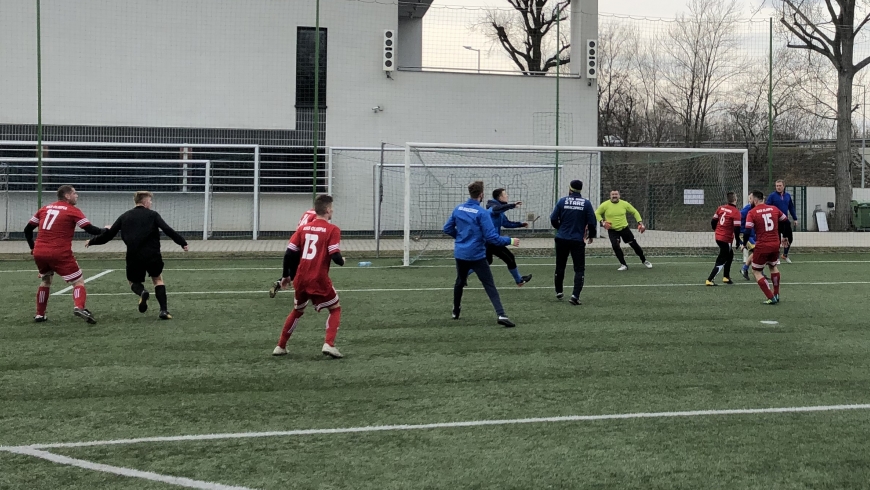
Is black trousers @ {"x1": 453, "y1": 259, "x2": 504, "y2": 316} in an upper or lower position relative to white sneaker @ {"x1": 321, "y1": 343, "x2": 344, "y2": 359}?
upper

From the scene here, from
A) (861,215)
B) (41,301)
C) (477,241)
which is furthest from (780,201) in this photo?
(861,215)

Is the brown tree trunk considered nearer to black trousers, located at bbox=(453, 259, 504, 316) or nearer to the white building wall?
the white building wall

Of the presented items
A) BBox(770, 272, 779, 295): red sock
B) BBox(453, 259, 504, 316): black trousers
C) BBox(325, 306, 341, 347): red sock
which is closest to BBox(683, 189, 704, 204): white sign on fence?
BBox(770, 272, 779, 295): red sock

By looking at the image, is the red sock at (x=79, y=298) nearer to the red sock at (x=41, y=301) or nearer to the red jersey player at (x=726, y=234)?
the red sock at (x=41, y=301)

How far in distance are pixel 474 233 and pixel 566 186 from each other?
14.2 meters

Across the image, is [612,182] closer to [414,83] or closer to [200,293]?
[414,83]

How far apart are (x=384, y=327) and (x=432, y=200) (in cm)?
1206

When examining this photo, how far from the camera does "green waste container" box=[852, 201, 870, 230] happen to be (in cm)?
3253

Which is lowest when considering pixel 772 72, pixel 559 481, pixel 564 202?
pixel 559 481

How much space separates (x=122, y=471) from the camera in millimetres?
4961

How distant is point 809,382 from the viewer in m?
7.23

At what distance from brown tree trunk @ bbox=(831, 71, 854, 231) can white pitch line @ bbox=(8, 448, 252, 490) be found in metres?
31.3

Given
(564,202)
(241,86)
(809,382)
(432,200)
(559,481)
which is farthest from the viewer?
(241,86)

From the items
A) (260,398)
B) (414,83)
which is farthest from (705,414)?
(414,83)
